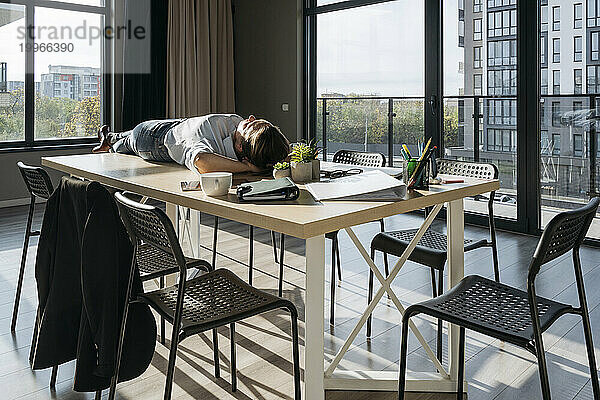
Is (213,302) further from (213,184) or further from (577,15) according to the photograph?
(577,15)

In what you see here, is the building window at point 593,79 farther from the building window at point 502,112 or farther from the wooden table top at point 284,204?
the wooden table top at point 284,204

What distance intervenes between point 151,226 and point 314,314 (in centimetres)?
53

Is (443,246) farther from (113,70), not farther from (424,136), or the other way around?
(113,70)

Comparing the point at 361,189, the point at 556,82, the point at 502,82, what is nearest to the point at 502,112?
the point at 502,82

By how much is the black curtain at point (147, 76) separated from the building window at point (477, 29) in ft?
11.7

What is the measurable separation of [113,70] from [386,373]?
5.43 metres

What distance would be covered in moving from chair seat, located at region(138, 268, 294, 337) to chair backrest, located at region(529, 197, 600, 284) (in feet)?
2.29

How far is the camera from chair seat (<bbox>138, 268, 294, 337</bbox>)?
1.62 metres

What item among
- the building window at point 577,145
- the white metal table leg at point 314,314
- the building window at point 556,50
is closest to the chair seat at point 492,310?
the white metal table leg at point 314,314

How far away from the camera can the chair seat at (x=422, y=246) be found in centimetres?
237

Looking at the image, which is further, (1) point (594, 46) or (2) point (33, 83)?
(2) point (33, 83)

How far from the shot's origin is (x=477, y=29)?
4.91 metres

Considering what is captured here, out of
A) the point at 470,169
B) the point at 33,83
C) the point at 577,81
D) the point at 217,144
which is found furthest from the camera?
the point at 33,83

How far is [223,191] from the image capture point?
6.05 ft
